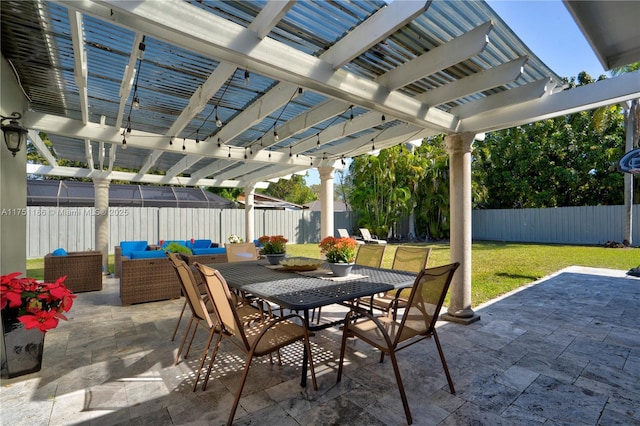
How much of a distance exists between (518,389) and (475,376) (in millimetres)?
325

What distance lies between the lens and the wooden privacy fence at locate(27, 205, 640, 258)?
10.8 metres

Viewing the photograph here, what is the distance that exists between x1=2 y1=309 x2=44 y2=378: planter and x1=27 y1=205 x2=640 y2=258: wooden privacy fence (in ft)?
30.1

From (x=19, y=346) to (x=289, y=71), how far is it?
334 centimetres

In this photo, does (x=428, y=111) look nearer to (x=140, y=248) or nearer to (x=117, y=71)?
(x=117, y=71)

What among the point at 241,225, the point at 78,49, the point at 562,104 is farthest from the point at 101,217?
the point at 562,104

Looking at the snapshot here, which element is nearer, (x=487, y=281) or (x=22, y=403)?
(x=22, y=403)

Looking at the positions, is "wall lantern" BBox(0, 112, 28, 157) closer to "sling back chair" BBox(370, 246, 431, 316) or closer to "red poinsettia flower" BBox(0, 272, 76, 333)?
"red poinsettia flower" BBox(0, 272, 76, 333)

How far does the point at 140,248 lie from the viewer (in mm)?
7941

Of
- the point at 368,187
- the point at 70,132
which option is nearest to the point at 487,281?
the point at 70,132

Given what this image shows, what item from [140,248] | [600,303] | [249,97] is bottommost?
[600,303]

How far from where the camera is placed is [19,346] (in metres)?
2.76

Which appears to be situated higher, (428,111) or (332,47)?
(332,47)

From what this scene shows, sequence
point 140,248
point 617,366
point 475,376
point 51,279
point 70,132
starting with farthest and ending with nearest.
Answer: point 140,248 < point 51,279 < point 70,132 < point 617,366 < point 475,376

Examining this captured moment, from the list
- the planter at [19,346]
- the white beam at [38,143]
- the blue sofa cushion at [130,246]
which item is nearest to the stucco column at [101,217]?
the blue sofa cushion at [130,246]
